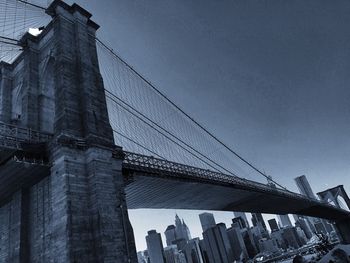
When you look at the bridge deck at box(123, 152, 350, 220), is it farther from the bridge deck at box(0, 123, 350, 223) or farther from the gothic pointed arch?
the gothic pointed arch

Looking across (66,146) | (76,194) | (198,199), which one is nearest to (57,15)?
(66,146)

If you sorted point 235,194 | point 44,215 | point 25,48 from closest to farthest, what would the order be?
point 44,215 → point 25,48 → point 235,194

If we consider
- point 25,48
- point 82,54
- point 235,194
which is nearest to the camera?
point 82,54

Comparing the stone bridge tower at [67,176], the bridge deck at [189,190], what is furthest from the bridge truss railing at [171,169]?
the stone bridge tower at [67,176]

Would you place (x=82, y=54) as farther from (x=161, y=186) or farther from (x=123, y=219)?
(x=161, y=186)

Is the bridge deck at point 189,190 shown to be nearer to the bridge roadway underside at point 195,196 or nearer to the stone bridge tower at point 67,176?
the bridge roadway underside at point 195,196

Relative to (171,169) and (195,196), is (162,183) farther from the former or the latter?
(195,196)

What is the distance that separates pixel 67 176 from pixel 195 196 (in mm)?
24807

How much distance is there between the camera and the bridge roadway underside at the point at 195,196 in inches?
1109

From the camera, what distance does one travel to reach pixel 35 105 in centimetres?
2323

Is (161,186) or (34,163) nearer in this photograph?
(34,163)

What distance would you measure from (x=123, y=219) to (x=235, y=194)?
107 feet

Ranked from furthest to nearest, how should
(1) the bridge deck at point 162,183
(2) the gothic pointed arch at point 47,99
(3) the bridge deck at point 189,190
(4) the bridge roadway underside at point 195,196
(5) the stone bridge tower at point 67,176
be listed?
(4) the bridge roadway underside at point 195,196 < (3) the bridge deck at point 189,190 < (2) the gothic pointed arch at point 47,99 < (1) the bridge deck at point 162,183 < (5) the stone bridge tower at point 67,176

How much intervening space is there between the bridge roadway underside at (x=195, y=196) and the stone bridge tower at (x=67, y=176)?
5339 millimetres
